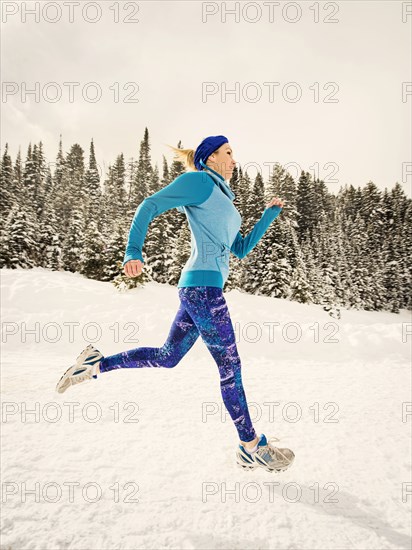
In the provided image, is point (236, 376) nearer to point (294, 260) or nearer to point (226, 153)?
point (226, 153)

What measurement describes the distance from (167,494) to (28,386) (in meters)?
3.71

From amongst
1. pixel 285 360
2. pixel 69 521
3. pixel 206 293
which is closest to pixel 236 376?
pixel 206 293

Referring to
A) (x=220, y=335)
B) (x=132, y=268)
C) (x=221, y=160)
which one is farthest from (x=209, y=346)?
(x=221, y=160)

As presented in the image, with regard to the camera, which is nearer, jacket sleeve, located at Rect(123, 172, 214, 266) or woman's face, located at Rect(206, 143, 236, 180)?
jacket sleeve, located at Rect(123, 172, 214, 266)

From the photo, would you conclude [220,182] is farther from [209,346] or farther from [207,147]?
[209,346]

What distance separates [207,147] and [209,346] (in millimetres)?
1377

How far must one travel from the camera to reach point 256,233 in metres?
2.50

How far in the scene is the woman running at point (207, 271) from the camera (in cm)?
196

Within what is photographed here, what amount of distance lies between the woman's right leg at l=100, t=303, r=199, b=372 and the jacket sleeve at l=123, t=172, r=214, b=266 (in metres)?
0.61

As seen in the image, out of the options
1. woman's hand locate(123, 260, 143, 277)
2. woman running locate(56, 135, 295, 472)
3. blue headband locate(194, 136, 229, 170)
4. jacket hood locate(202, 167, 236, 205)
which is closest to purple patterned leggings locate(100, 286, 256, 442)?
woman running locate(56, 135, 295, 472)

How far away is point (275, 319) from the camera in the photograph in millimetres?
12328

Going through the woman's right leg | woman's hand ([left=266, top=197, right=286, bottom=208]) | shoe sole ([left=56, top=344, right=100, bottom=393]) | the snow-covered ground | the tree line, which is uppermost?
the tree line

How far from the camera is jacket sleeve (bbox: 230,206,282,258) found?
2.46m

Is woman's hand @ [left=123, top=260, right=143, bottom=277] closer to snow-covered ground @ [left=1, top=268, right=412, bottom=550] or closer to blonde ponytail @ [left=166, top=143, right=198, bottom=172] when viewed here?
blonde ponytail @ [left=166, top=143, right=198, bottom=172]
